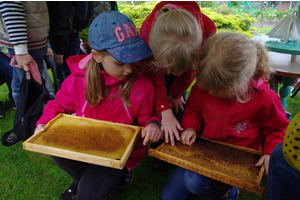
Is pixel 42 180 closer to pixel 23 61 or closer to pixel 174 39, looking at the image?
pixel 23 61

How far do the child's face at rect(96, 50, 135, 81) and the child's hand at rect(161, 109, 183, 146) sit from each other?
513 millimetres

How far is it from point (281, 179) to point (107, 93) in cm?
150

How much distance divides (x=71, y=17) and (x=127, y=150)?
240 cm

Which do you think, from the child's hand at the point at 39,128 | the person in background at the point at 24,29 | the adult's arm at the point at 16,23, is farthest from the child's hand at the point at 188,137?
the adult's arm at the point at 16,23

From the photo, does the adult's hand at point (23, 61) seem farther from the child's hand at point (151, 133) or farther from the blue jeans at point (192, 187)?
the blue jeans at point (192, 187)

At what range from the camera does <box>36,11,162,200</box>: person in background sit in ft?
6.18

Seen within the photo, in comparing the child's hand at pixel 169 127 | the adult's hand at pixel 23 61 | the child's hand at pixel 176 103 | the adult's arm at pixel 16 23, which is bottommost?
the child's hand at pixel 176 103

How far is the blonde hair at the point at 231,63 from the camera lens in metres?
1.64

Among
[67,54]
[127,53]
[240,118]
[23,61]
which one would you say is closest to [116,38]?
[127,53]

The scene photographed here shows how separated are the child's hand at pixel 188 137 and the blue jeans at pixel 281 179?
0.71 metres

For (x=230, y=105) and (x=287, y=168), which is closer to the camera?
(x=287, y=168)

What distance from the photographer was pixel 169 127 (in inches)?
79.6

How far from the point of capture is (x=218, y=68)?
165 cm

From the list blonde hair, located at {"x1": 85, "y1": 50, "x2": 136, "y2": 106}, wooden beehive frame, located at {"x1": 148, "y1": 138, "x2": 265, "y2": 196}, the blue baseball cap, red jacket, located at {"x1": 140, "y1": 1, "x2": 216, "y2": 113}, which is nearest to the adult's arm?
blonde hair, located at {"x1": 85, "y1": 50, "x2": 136, "y2": 106}
